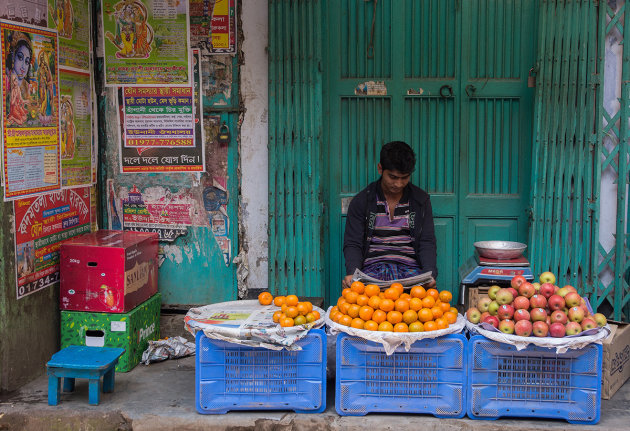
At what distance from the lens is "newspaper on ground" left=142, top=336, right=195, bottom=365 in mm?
5258

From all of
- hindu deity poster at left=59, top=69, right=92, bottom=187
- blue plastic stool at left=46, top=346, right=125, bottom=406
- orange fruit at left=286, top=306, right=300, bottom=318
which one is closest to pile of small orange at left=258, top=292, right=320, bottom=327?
orange fruit at left=286, top=306, right=300, bottom=318

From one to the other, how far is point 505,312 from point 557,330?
293 millimetres

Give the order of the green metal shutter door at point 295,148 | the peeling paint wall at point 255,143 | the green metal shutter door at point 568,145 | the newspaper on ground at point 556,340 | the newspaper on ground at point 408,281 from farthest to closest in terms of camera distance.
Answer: the peeling paint wall at point 255,143
the green metal shutter door at point 295,148
the green metal shutter door at point 568,145
the newspaper on ground at point 408,281
the newspaper on ground at point 556,340

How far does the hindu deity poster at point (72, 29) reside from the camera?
199 inches

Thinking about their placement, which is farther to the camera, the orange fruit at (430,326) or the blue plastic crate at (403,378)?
the blue plastic crate at (403,378)

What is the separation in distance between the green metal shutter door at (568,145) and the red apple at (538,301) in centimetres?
123

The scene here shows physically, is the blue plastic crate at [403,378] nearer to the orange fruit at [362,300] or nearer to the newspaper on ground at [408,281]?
the orange fruit at [362,300]

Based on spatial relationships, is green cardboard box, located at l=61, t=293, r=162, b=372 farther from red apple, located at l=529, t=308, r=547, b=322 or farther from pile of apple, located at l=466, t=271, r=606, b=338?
red apple, located at l=529, t=308, r=547, b=322

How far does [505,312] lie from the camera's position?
161 inches

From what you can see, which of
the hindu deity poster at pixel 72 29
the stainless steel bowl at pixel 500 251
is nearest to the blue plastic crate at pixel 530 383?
the stainless steel bowl at pixel 500 251

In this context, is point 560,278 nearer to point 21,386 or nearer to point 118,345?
point 118,345

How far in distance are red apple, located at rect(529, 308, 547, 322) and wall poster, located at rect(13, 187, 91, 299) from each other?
322 centimetres

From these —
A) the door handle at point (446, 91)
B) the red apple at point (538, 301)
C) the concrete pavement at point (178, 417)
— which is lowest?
the concrete pavement at point (178, 417)

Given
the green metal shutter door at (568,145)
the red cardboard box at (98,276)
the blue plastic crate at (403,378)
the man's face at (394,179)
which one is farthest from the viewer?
the green metal shutter door at (568,145)
